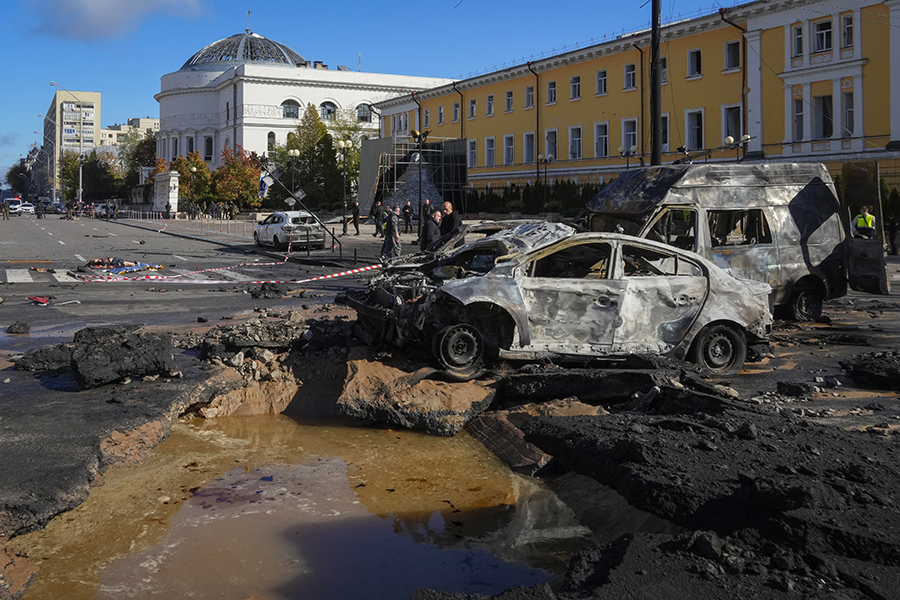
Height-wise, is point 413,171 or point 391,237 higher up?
point 413,171

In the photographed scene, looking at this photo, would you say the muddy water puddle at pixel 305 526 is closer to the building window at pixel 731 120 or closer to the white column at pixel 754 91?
the white column at pixel 754 91

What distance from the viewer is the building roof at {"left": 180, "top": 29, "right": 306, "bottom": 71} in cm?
10438

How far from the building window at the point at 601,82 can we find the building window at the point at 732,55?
8.65 m

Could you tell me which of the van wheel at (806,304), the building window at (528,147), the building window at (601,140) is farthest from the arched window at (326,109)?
the van wheel at (806,304)

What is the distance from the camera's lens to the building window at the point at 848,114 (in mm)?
35781

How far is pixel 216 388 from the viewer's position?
790cm

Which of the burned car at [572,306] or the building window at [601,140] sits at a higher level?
the building window at [601,140]

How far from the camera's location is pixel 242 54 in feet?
345

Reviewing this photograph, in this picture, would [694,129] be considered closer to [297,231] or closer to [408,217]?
[408,217]

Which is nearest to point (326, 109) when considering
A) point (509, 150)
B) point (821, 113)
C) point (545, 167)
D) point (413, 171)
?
point (509, 150)

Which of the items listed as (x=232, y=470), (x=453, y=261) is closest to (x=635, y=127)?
(x=453, y=261)

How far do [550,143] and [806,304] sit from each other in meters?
41.7

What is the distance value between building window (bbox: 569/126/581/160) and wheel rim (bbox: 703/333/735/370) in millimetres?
42986

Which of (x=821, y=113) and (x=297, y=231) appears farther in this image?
(x=821, y=113)
